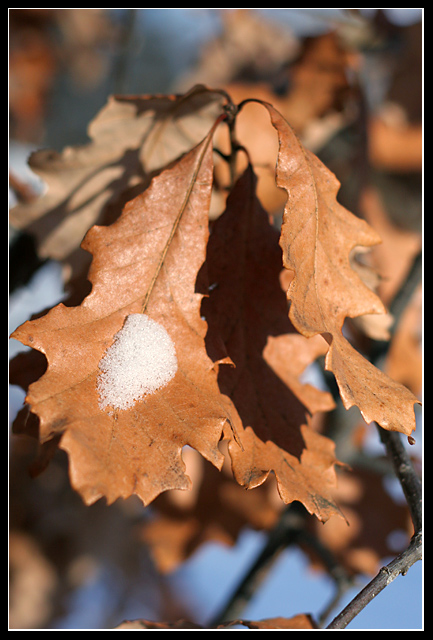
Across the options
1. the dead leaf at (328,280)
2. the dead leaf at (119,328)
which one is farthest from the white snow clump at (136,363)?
the dead leaf at (328,280)

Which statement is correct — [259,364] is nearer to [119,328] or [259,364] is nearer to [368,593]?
[119,328]

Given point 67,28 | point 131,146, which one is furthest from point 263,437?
point 67,28

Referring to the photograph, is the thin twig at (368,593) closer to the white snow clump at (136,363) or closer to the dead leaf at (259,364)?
the dead leaf at (259,364)

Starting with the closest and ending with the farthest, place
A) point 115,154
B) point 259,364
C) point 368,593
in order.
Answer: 1. point 368,593
2. point 259,364
3. point 115,154

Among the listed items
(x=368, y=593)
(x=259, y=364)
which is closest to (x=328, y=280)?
(x=259, y=364)

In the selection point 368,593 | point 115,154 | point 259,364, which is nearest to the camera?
point 368,593

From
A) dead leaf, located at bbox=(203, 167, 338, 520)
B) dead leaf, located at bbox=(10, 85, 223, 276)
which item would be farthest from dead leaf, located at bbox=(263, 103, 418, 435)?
dead leaf, located at bbox=(10, 85, 223, 276)
